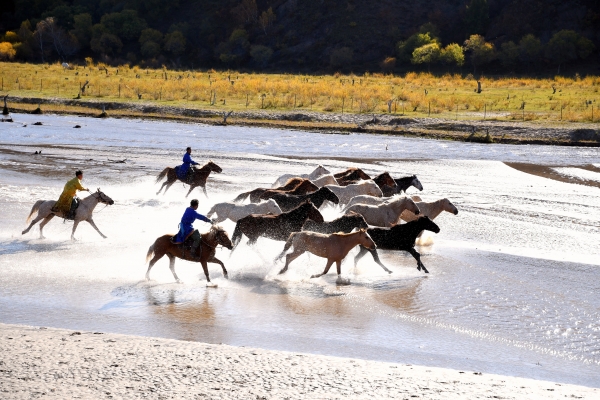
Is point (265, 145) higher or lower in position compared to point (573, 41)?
lower

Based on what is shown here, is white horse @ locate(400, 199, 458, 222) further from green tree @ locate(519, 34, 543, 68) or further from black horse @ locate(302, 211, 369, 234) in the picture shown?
green tree @ locate(519, 34, 543, 68)

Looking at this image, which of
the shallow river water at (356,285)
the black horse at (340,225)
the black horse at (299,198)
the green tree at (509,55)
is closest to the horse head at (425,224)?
the shallow river water at (356,285)

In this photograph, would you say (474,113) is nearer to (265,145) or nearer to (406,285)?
(265,145)

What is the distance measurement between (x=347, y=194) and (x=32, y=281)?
310 inches

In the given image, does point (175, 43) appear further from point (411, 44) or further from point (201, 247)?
point (201, 247)

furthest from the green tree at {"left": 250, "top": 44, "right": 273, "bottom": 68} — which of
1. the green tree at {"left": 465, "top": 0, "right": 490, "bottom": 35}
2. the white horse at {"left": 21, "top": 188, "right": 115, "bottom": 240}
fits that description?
the white horse at {"left": 21, "top": 188, "right": 115, "bottom": 240}

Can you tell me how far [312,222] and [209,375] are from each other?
6286 millimetres

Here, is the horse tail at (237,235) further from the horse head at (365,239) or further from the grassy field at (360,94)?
the grassy field at (360,94)

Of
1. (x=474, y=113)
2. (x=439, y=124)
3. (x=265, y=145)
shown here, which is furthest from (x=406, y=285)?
(x=474, y=113)

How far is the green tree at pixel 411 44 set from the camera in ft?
272

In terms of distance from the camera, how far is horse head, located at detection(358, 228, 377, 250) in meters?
13.4

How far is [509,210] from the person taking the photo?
20.7 m

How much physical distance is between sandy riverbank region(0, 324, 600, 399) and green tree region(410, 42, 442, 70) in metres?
72.2

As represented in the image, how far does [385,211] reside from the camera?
16.2 meters
